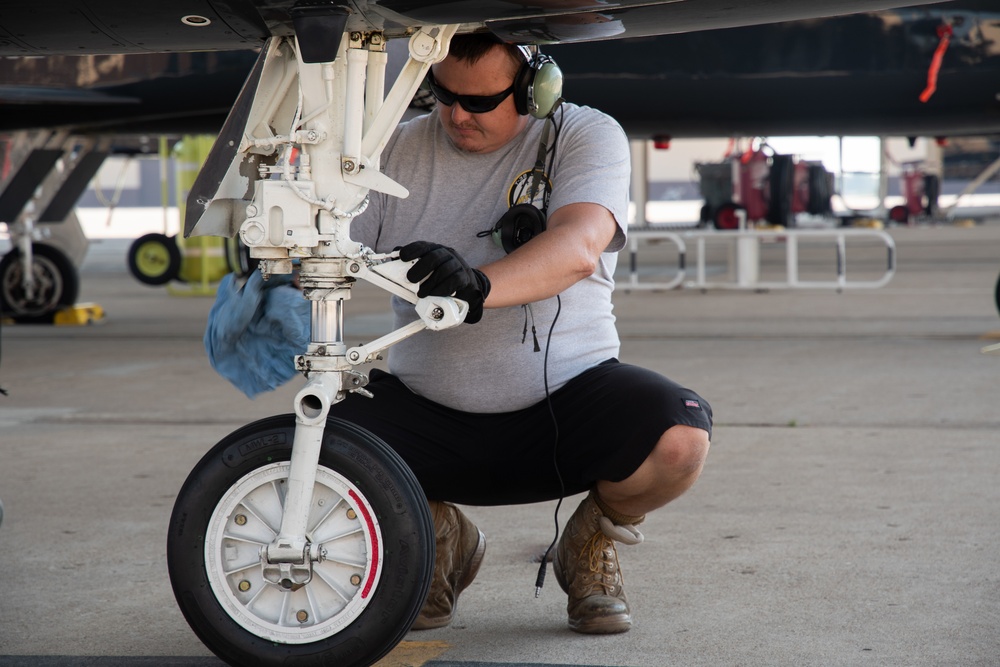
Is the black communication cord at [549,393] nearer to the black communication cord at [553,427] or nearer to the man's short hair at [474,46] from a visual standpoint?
the black communication cord at [553,427]

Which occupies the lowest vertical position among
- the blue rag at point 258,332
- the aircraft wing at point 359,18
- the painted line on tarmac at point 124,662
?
the painted line on tarmac at point 124,662

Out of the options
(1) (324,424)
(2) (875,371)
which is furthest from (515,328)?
(2) (875,371)

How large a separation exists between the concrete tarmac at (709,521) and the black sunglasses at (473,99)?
1123 mm

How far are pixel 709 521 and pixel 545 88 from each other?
1.57 metres

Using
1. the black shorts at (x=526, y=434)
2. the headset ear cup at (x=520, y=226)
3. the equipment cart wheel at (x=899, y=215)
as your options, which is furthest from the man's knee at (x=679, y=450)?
the equipment cart wheel at (x=899, y=215)

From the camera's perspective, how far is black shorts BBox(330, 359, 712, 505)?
2.46 m

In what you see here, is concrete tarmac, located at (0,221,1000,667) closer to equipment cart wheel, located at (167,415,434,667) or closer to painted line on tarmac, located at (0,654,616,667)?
painted line on tarmac, located at (0,654,616,667)

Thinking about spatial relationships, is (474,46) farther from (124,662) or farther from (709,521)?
A: (709,521)

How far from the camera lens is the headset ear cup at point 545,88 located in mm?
2393

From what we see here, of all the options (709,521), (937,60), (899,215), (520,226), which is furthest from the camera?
(899,215)

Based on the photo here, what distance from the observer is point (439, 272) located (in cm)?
200

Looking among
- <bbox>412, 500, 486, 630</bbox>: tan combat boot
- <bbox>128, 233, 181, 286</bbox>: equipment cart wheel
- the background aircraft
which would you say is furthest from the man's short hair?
<bbox>128, 233, 181, 286</bbox>: equipment cart wheel

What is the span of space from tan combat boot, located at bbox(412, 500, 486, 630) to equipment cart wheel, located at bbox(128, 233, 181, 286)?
922cm

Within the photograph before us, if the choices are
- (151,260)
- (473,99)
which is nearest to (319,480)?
(473,99)
